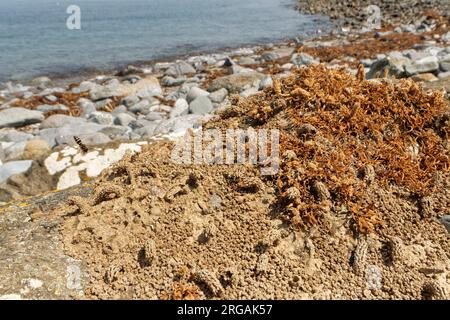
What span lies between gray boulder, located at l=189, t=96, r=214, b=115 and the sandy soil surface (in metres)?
6.86

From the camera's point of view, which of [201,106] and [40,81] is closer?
[201,106]

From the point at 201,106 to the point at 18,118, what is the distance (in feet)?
18.3

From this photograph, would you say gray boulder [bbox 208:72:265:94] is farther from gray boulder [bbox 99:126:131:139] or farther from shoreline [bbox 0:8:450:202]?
gray boulder [bbox 99:126:131:139]

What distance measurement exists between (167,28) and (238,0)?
83.7 ft

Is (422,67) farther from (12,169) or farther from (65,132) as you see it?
(12,169)

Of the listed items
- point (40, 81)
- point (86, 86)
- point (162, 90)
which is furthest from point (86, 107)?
point (40, 81)

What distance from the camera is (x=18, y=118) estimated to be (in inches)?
478

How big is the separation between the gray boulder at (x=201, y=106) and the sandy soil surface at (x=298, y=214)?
22.5 feet

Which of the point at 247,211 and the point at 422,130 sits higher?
the point at 422,130

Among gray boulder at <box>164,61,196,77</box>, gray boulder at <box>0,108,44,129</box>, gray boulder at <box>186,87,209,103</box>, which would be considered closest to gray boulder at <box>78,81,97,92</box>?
gray boulder at <box>164,61,196,77</box>

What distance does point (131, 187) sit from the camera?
145 inches

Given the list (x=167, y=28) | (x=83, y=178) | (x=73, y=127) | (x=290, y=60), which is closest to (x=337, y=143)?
(x=83, y=178)

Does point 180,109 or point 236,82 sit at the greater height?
point 236,82
